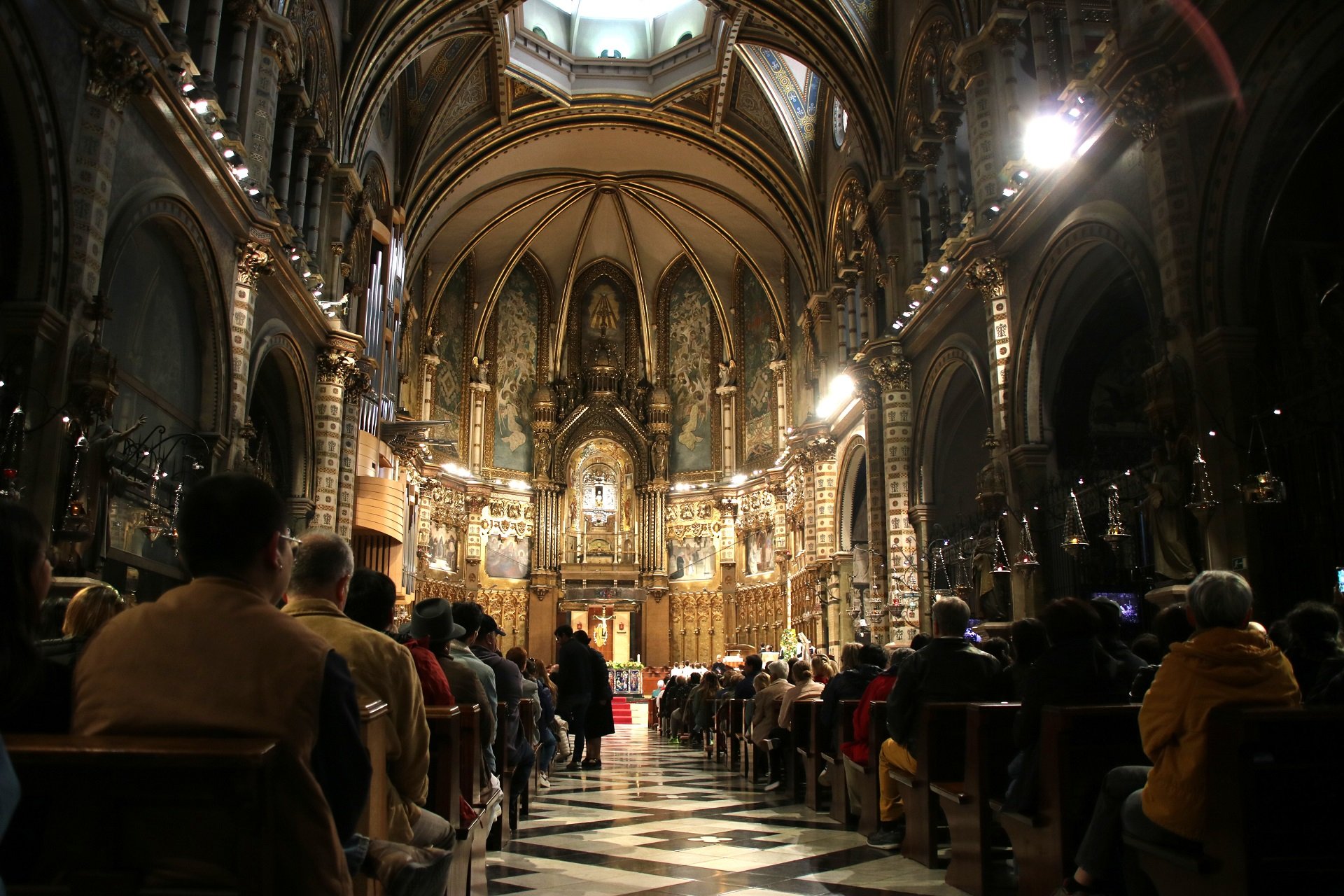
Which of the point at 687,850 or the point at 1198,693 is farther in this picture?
the point at 687,850

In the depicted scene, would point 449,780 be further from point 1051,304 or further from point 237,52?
point 237,52

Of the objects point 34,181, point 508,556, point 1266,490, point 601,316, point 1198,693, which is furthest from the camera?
point 601,316

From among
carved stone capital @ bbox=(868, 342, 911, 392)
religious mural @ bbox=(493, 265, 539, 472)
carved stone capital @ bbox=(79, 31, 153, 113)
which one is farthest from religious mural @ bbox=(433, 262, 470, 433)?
carved stone capital @ bbox=(79, 31, 153, 113)

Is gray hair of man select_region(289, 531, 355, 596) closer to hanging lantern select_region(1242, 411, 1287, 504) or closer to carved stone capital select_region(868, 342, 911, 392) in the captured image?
hanging lantern select_region(1242, 411, 1287, 504)

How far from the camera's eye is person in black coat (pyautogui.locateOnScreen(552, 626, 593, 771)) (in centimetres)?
1144

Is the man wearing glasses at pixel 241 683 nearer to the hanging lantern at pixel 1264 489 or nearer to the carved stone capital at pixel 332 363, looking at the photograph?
the hanging lantern at pixel 1264 489

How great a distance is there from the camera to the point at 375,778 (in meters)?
2.95

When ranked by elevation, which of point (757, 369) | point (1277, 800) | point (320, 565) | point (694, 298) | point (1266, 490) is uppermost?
point (694, 298)

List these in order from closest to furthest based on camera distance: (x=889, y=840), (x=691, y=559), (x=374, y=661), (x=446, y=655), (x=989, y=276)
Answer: (x=374, y=661) < (x=446, y=655) < (x=889, y=840) < (x=989, y=276) < (x=691, y=559)

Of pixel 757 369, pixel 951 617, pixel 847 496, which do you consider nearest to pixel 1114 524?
pixel 951 617

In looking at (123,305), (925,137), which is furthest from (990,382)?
(123,305)

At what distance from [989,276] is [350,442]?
10463 millimetres

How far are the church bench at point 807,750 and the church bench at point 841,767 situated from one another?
1.29ft

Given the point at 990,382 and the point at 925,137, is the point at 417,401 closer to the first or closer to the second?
the point at 925,137
